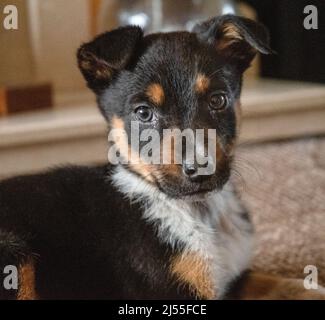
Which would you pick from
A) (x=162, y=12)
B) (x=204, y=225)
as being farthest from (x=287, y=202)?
(x=162, y=12)

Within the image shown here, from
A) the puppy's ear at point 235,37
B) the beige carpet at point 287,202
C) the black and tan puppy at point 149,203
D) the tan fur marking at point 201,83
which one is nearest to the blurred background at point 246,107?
the beige carpet at point 287,202

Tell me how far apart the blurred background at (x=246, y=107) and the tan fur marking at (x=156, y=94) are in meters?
0.64

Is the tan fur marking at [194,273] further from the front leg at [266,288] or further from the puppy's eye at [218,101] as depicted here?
the puppy's eye at [218,101]

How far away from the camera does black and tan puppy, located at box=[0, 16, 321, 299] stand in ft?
4.61

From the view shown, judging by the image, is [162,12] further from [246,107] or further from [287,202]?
[287,202]

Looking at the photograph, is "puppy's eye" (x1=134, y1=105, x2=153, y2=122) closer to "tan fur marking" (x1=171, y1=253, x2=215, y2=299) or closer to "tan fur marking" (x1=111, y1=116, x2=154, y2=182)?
"tan fur marking" (x1=111, y1=116, x2=154, y2=182)

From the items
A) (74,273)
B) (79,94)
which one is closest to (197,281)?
(74,273)

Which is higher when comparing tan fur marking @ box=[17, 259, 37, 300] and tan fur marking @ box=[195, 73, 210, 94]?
tan fur marking @ box=[195, 73, 210, 94]

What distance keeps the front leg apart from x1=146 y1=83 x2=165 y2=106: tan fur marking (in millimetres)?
508

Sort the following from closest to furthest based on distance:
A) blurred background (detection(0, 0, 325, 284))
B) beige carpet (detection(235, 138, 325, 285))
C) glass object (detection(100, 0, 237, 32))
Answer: beige carpet (detection(235, 138, 325, 285))
blurred background (detection(0, 0, 325, 284))
glass object (detection(100, 0, 237, 32))

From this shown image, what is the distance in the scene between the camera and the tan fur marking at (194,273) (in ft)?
4.64

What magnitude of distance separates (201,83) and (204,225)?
337 mm

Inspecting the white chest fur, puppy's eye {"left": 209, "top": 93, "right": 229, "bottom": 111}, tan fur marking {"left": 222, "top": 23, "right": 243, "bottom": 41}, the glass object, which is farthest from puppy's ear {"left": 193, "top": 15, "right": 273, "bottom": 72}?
the glass object
